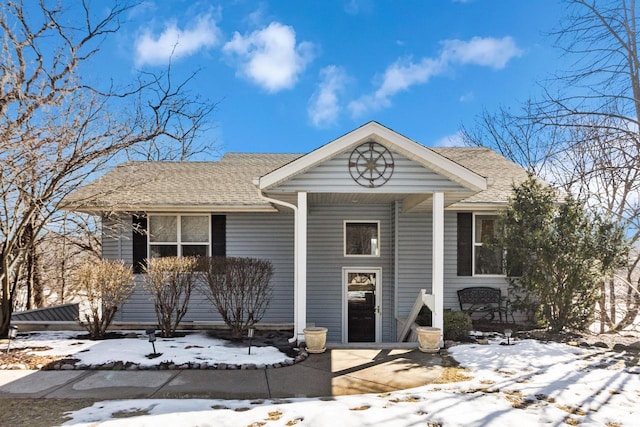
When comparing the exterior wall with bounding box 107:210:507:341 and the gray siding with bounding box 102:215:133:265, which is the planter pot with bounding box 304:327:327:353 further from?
the gray siding with bounding box 102:215:133:265

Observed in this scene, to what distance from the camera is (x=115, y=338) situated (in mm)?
8023

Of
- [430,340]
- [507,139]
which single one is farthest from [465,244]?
[507,139]

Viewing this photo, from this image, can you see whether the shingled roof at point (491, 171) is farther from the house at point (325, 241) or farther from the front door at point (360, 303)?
the front door at point (360, 303)

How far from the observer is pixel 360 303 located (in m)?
10.3

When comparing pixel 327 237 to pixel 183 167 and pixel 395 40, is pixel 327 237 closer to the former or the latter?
pixel 183 167

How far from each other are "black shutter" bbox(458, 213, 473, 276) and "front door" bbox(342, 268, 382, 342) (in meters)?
2.04

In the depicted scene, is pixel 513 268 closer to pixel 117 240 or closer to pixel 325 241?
pixel 325 241

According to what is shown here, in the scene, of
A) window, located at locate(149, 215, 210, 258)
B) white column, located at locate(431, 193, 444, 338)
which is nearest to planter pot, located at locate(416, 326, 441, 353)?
white column, located at locate(431, 193, 444, 338)

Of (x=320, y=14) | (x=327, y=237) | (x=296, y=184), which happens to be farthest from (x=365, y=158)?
(x=320, y=14)

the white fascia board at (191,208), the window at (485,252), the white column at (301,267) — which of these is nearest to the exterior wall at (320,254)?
the window at (485,252)

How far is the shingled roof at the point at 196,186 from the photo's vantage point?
31.4 feet

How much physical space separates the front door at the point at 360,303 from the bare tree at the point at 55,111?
5.63 meters

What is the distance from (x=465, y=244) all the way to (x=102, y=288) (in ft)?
27.0

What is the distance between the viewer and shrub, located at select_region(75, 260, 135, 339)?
7707mm
